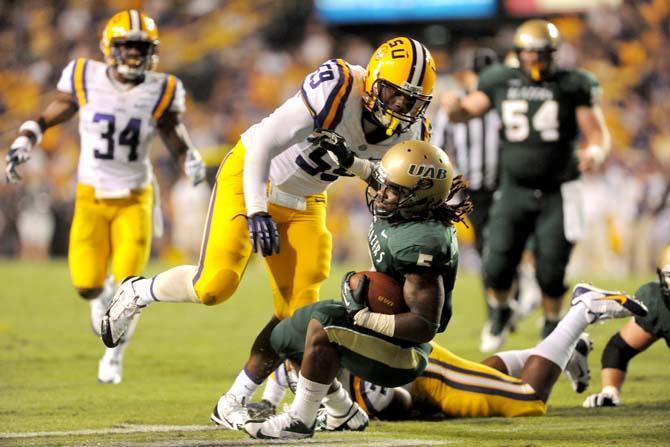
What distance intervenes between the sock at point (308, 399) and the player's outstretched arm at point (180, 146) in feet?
7.42

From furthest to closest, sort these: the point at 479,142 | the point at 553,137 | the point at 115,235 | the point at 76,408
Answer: the point at 479,142 < the point at 553,137 < the point at 115,235 < the point at 76,408

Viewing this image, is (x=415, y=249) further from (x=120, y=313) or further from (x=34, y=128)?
(x=34, y=128)

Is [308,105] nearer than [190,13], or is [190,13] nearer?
[308,105]

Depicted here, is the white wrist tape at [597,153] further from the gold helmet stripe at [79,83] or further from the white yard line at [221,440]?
the white yard line at [221,440]

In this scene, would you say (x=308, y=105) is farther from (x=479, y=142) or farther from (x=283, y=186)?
(x=479, y=142)

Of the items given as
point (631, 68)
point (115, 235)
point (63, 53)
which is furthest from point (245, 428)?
point (63, 53)

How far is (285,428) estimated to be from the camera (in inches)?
155

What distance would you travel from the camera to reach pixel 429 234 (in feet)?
12.5

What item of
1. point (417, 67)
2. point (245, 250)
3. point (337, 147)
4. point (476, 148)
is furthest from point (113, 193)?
point (476, 148)

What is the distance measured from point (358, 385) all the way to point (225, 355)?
2.42 metres

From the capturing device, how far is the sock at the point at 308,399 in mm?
3889

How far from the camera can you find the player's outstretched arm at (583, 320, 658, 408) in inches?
190

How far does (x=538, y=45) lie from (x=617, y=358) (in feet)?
7.40

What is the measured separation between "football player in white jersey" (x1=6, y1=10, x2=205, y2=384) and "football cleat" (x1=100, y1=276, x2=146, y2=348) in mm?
1215
